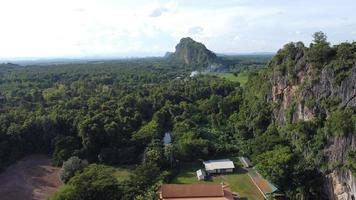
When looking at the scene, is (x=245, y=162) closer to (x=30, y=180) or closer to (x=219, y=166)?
(x=219, y=166)

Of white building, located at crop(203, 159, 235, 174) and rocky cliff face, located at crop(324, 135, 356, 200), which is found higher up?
rocky cliff face, located at crop(324, 135, 356, 200)

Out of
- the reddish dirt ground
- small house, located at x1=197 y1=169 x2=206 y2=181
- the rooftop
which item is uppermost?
the rooftop

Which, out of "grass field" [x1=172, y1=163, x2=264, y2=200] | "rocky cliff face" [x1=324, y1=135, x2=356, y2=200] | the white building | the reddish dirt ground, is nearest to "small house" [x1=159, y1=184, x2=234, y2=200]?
"grass field" [x1=172, y1=163, x2=264, y2=200]

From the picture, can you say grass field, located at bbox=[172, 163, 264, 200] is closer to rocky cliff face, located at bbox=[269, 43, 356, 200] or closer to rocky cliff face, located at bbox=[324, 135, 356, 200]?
rocky cliff face, located at bbox=[324, 135, 356, 200]

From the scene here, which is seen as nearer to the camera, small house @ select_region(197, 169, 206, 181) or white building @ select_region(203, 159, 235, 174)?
small house @ select_region(197, 169, 206, 181)

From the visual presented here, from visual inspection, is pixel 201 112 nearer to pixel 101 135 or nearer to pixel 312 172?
pixel 101 135

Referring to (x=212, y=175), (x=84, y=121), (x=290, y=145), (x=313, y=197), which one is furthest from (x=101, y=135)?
(x=313, y=197)

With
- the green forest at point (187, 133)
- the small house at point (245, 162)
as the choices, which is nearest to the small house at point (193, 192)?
the green forest at point (187, 133)
